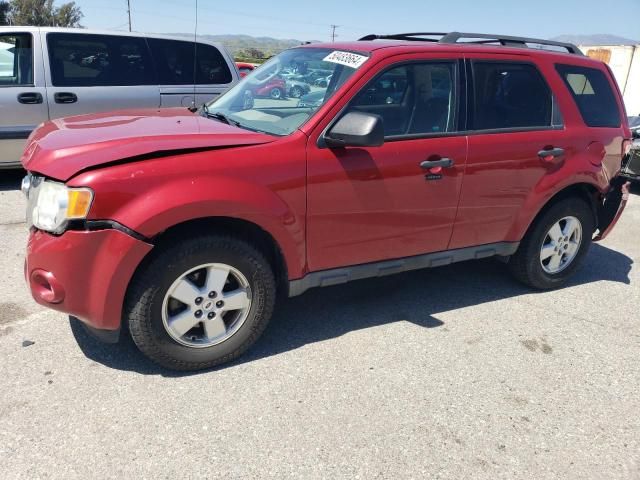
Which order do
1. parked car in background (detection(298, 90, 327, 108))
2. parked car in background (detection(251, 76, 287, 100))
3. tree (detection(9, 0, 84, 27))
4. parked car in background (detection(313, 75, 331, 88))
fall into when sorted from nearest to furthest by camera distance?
parked car in background (detection(298, 90, 327, 108)), parked car in background (detection(313, 75, 331, 88)), parked car in background (detection(251, 76, 287, 100)), tree (detection(9, 0, 84, 27))

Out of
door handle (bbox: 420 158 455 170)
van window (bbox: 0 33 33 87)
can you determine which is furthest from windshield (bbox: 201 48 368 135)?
van window (bbox: 0 33 33 87)

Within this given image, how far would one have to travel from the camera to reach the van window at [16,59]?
621 centimetres

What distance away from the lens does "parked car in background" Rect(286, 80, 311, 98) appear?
344cm

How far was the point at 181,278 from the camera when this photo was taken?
9.27ft

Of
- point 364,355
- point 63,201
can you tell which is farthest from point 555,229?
point 63,201

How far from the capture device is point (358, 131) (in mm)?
2887

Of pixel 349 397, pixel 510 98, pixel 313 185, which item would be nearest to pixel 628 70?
pixel 510 98

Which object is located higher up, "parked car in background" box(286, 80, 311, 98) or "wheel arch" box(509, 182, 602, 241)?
"parked car in background" box(286, 80, 311, 98)

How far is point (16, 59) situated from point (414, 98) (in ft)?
16.8

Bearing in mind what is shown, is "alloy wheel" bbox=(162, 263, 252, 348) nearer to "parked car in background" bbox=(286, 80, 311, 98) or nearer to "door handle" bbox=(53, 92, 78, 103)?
"parked car in background" bbox=(286, 80, 311, 98)

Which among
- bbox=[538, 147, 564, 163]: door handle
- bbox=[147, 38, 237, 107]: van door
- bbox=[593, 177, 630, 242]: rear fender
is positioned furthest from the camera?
bbox=[147, 38, 237, 107]: van door

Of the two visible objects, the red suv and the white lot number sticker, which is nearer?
the red suv

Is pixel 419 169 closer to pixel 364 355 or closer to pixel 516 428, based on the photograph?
pixel 364 355

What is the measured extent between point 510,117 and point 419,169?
0.93 meters
